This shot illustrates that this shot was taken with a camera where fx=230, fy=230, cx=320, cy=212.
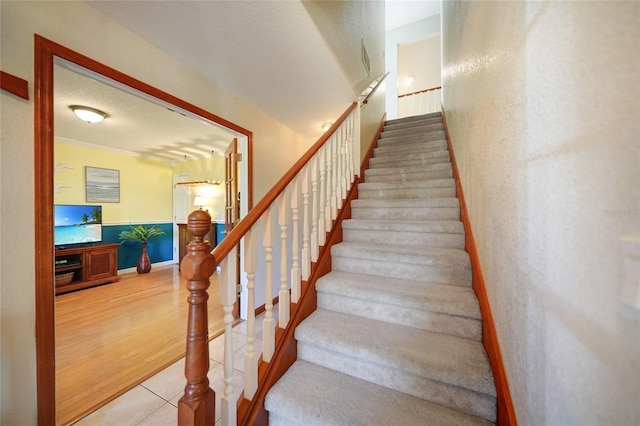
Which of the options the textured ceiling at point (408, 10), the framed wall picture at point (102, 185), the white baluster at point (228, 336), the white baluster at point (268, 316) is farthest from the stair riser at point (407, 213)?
the textured ceiling at point (408, 10)

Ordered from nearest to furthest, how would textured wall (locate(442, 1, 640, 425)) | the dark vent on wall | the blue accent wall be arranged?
textured wall (locate(442, 1, 640, 425)), the dark vent on wall, the blue accent wall

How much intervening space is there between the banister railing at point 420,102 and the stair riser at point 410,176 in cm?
399

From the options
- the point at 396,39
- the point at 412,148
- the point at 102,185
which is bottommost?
the point at 102,185

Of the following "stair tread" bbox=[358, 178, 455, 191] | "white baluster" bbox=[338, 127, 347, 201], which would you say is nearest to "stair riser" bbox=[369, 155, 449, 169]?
"stair tread" bbox=[358, 178, 455, 191]

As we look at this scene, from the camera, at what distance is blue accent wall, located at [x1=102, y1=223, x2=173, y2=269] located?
4262mm

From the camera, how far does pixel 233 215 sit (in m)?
2.59

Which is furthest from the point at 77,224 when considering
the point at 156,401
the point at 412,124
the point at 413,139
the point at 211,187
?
the point at 412,124

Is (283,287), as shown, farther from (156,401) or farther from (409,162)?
(409,162)

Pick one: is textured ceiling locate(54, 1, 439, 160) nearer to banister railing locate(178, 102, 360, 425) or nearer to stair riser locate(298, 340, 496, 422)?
banister railing locate(178, 102, 360, 425)

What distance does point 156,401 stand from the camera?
145 centimetres

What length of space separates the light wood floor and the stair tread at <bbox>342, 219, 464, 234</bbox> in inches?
66.2

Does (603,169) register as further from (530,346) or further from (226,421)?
(226,421)

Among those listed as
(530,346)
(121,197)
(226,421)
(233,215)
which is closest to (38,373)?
(226,421)

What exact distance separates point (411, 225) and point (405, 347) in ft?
3.00
